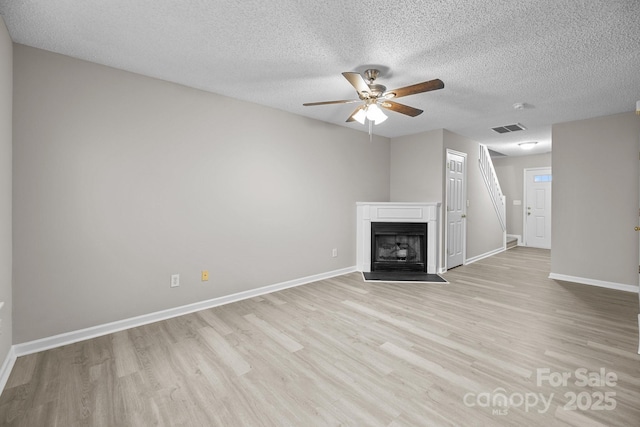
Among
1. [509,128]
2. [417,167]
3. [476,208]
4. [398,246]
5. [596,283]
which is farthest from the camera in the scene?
[476,208]

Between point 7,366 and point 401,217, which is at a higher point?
point 401,217

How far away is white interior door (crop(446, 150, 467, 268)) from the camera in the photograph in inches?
198

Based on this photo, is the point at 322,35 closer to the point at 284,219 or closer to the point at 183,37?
the point at 183,37

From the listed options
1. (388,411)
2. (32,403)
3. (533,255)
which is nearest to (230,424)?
(388,411)

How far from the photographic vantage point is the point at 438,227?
486cm

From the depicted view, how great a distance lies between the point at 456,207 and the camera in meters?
5.23

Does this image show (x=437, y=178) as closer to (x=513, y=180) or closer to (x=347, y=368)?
(x=347, y=368)

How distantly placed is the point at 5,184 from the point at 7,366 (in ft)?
4.26

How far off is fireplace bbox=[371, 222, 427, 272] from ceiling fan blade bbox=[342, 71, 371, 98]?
2682mm

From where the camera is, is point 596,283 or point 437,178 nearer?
point 596,283

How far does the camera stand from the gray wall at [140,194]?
2.34 metres

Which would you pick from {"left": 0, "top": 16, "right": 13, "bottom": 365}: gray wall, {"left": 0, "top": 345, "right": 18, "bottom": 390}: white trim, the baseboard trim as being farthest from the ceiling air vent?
{"left": 0, "top": 345, "right": 18, "bottom": 390}: white trim

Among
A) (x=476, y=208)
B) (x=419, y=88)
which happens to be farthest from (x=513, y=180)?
(x=419, y=88)

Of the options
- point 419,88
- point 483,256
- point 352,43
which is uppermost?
point 352,43
